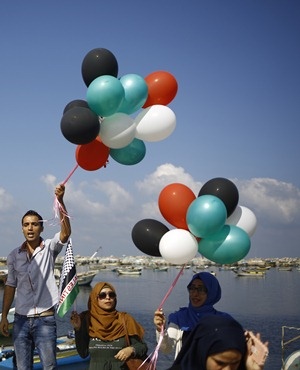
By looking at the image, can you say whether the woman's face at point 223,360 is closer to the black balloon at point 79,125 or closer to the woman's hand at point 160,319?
the woman's hand at point 160,319

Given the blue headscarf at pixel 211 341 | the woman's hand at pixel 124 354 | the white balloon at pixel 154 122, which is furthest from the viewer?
the white balloon at pixel 154 122

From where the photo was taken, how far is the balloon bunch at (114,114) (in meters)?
4.25

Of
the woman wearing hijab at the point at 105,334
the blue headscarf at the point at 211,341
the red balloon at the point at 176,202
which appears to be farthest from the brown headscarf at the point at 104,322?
the blue headscarf at the point at 211,341

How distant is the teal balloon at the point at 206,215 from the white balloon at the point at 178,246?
116 mm

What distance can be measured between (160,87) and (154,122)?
39 cm

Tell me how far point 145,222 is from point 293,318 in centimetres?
3037

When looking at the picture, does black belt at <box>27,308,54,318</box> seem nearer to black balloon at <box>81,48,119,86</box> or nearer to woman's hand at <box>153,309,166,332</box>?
woman's hand at <box>153,309,166,332</box>

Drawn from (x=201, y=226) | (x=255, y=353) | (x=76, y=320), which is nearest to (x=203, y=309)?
(x=201, y=226)

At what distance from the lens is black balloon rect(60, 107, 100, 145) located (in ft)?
13.7

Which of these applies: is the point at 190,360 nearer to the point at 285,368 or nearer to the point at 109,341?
the point at 109,341

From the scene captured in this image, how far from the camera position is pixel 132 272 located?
86375 mm

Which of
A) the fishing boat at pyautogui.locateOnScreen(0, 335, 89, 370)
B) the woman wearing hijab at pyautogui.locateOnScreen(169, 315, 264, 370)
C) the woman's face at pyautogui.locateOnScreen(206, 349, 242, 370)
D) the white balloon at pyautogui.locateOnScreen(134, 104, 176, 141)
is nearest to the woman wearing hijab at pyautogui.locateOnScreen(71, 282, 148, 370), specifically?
the white balloon at pyautogui.locateOnScreen(134, 104, 176, 141)

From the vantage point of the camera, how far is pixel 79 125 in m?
4.16

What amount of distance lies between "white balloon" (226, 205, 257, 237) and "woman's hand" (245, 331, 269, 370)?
6.69 feet
